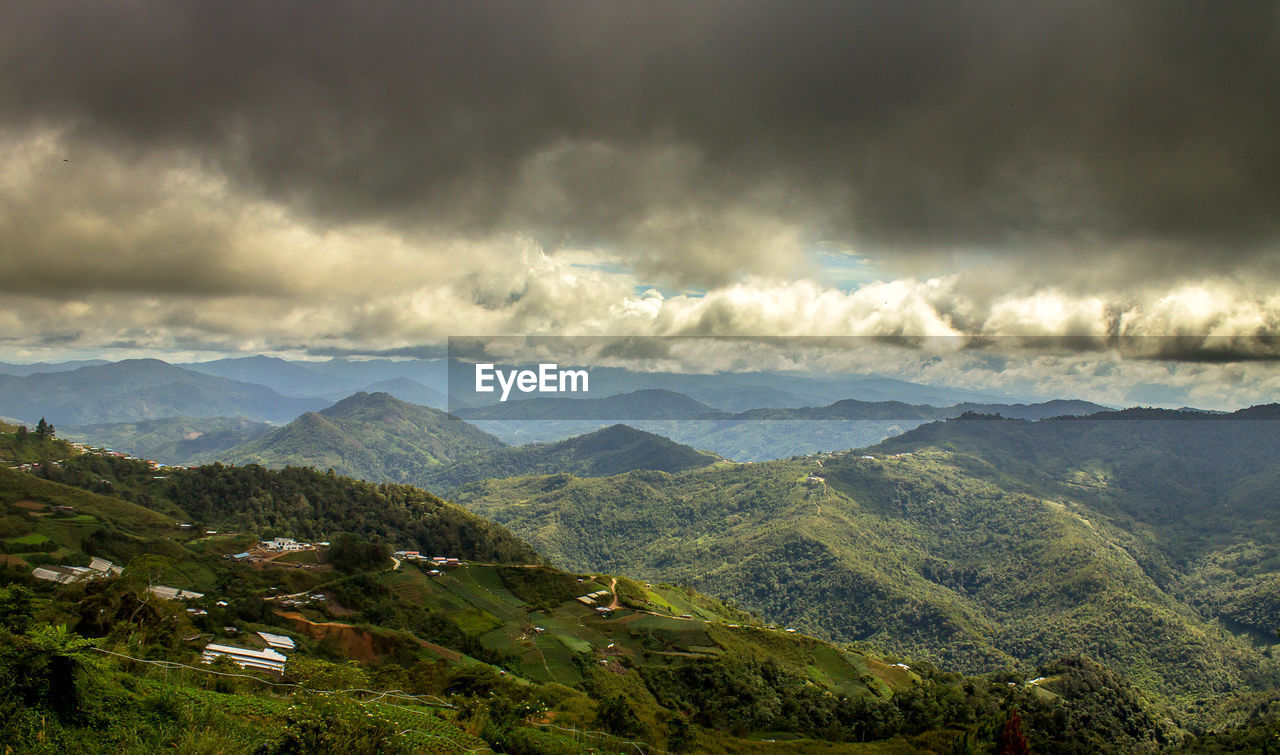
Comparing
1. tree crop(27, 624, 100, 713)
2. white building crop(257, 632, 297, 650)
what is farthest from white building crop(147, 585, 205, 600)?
tree crop(27, 624, 100, 713)


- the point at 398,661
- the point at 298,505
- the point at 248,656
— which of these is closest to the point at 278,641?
the point at 398,661

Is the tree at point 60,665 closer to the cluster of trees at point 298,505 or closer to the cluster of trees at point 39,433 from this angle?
the cluster of trees at point 298,505

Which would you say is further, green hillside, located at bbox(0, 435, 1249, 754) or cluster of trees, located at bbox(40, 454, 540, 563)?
cluster of trees, located at bbox(40, 454, 540, 563)

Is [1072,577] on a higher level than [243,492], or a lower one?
lower

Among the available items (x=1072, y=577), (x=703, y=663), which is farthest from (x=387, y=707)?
(x=1072, y=577)

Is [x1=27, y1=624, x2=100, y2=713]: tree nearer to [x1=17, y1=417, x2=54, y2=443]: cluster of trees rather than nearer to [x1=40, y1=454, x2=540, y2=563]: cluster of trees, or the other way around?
[x1=40, y1=454, x2=540, y2=563]: cluster of trees

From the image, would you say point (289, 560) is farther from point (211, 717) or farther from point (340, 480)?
point (211, 717)

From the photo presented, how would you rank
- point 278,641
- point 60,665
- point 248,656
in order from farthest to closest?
point 278,641 → point 248,656 → point 60,665

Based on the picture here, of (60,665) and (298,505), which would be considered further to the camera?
(298,505)

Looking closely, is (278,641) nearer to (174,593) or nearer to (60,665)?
(174,593)

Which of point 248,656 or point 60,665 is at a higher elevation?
point 60,665

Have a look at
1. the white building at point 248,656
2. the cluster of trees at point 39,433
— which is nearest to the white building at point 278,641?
the white building at point 248,656
